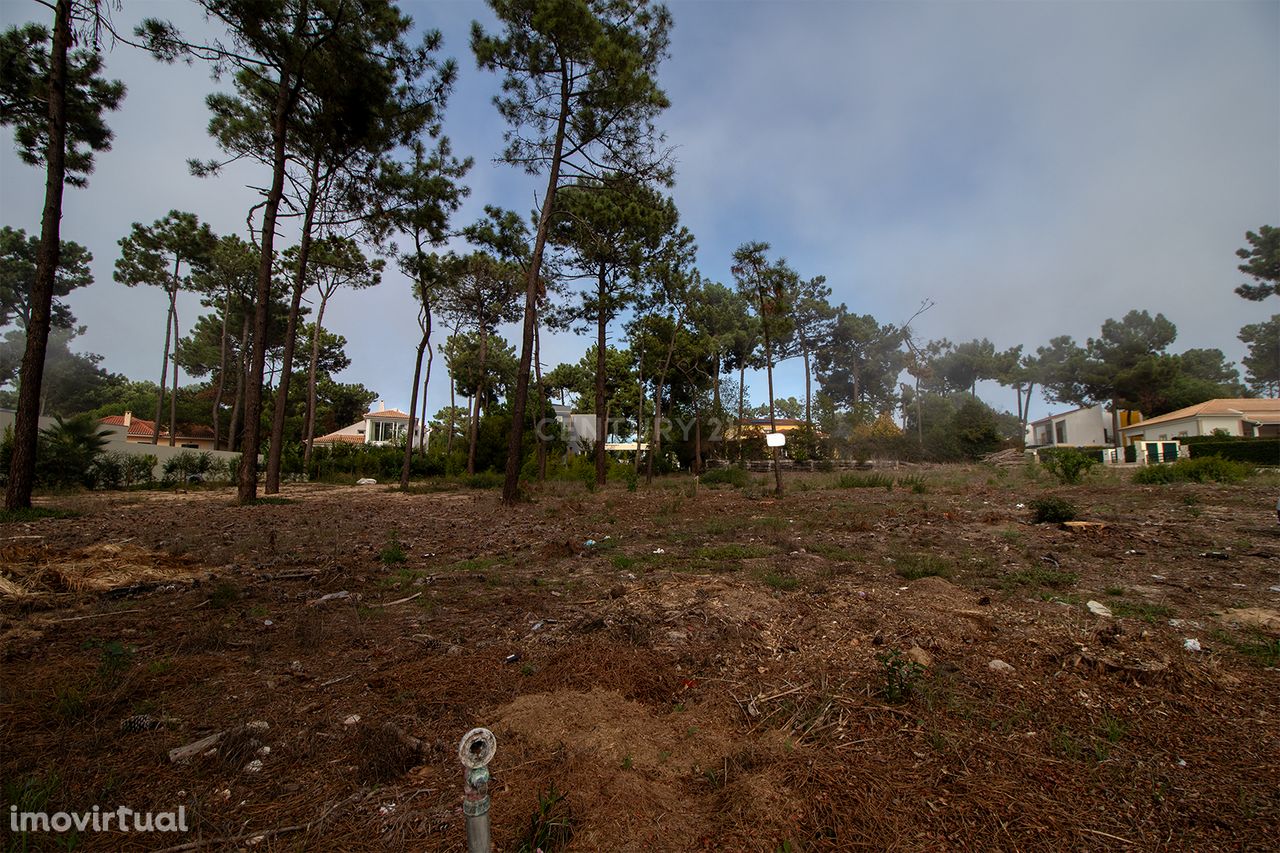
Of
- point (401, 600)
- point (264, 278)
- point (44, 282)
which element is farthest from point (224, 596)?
point (264, 278)

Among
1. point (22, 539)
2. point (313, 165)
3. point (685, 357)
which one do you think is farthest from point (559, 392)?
point (22, 539)

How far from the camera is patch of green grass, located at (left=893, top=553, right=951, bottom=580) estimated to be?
4.72 m

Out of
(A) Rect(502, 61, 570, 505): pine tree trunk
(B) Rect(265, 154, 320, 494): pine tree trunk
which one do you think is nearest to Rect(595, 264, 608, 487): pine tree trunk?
(A) Rect(502, 61, 570, 505): pine tree trunk

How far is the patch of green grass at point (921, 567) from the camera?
4.72 metres

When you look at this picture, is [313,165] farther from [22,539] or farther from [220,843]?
[220,843]

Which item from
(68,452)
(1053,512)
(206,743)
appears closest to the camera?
(206,743)

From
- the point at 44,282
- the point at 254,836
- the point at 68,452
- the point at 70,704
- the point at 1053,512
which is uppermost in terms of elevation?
the point at 44,282

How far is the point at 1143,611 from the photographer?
3.63 metres

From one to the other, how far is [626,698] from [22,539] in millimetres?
7748

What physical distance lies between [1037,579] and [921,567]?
87cm

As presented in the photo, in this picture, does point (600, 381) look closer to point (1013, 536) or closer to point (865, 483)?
point (865, 483)

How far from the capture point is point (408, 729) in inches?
84.7

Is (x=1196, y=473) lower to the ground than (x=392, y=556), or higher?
higher

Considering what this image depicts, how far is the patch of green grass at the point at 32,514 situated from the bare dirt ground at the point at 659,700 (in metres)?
5.32
